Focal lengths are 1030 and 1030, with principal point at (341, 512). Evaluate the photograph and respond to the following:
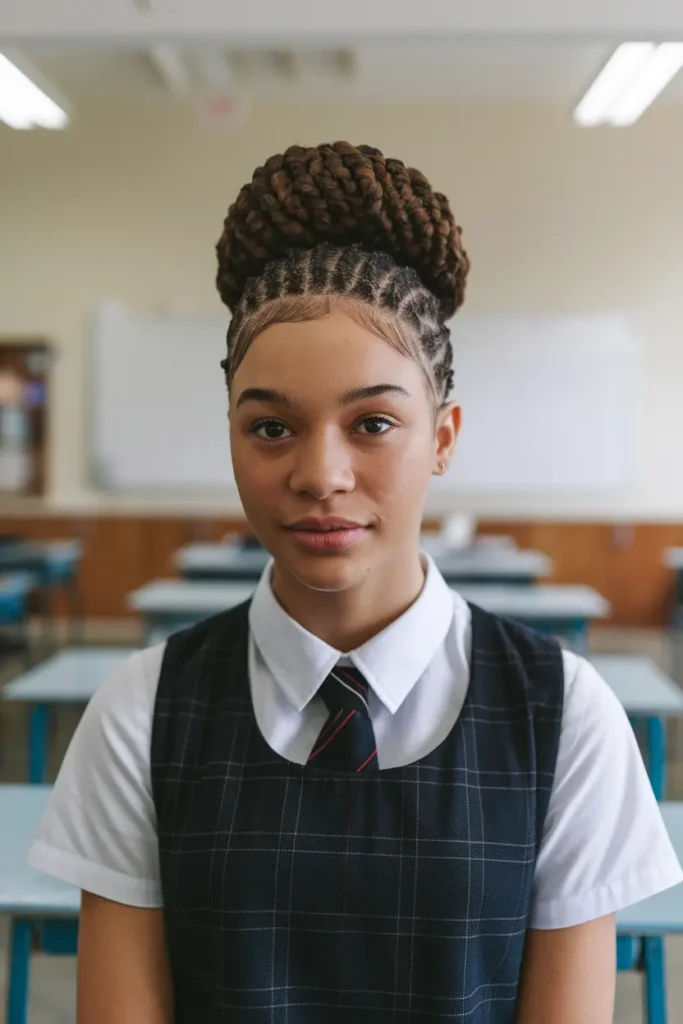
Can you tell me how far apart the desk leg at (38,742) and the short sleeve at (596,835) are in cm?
152

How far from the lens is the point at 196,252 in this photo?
6.01 metres

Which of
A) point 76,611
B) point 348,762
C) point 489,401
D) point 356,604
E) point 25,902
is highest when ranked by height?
point 489,401

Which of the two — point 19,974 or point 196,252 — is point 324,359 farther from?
point 196,252

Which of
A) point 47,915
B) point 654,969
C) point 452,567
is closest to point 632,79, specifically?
point 654,969

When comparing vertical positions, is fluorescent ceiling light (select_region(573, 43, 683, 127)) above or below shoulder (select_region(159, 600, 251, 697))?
above

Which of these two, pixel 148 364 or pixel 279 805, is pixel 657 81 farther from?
pixel 148 364

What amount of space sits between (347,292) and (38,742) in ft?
5.48

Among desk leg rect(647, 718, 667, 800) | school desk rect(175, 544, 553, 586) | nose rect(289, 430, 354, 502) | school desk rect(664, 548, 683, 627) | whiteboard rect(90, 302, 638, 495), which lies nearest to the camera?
nose rect(289, 430, 354, 502)

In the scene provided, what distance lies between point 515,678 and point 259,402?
0.31m

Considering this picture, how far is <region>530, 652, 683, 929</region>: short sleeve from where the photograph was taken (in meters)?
0.81

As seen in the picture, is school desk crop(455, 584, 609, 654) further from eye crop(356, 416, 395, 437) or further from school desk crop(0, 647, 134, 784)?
eye crop(356, 416, 395, 437)

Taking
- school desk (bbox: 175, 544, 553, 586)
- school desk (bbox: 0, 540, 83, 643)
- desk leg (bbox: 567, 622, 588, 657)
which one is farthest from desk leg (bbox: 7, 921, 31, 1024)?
school desk (bbox: 0, 540, 83, 643)

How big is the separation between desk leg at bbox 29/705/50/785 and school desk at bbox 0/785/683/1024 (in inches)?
20.1

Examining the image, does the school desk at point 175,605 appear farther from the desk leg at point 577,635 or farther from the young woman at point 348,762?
the young woman at point 348,762
